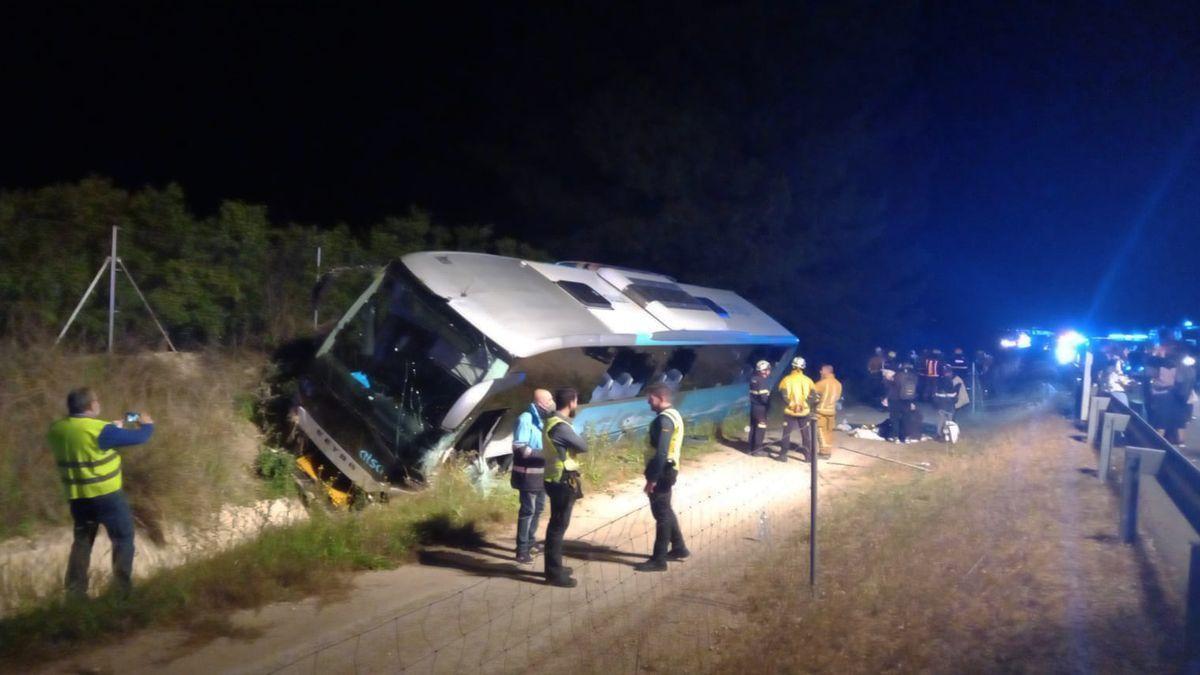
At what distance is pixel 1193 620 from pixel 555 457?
14.7 ft

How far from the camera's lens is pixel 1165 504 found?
9781 mm

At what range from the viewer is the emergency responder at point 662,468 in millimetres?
8227

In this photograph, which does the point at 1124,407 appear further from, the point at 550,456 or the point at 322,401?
the point at 322,401

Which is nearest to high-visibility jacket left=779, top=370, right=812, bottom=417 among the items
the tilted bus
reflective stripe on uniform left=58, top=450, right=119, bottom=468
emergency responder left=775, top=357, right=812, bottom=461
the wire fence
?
emergency responder left=775, top=357, right=812, bottom=461

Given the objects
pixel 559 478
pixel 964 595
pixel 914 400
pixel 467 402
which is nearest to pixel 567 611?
pixel 559 478

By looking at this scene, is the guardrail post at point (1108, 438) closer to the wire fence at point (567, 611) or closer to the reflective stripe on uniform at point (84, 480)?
the wire fence at point (567, 611)

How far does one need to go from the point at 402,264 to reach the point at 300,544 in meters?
Result: 3.36

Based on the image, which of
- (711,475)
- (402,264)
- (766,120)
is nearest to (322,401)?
(402,264)

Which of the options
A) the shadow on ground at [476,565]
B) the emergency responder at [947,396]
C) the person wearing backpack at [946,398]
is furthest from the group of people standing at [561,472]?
the emergency responder at [947,396]

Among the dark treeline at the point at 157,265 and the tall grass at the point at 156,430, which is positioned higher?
the dark treeline at the point at 157,265

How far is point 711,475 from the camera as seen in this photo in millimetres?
13906

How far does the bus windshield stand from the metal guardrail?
5.91 m

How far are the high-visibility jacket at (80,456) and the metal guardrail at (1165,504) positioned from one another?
711cm

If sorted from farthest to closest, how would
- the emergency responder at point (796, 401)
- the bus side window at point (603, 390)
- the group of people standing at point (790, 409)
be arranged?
the group of people standing at point (790, 409) < the emergency responder at point (796, 401) < the bus side window at point (603, 390)
